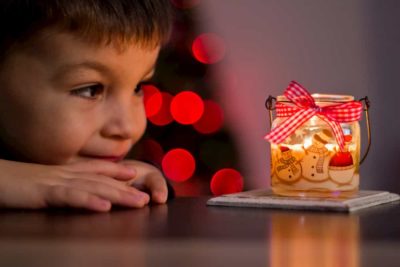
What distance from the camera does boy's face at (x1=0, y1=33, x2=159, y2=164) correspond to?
0.94 metres

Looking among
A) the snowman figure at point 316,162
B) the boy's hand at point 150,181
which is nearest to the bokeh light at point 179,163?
the boy's hand at point 150,181

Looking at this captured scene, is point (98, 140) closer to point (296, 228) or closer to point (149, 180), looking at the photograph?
point (149, 180)

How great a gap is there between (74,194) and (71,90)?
227 mm

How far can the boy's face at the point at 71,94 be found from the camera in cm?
94

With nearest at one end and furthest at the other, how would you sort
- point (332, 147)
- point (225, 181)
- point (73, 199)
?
point (73, 199) < point (332, 147) < point (225, 181)

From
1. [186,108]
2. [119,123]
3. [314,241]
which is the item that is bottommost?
[314,241]

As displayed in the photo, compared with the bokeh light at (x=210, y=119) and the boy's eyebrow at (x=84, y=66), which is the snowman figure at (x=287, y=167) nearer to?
the boy's eyebrow at (x=84, y=66)

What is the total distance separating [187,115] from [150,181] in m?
1.17

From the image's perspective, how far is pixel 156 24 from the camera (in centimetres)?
101

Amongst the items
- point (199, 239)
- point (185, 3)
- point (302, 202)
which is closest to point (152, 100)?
point (185, 3)

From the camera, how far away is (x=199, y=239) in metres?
0.54

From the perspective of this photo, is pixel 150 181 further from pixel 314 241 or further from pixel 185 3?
pixel 185 3

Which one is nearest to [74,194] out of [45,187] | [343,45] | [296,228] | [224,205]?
[45,187]

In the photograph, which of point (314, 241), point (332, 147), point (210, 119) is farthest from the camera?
point (210, 119)
